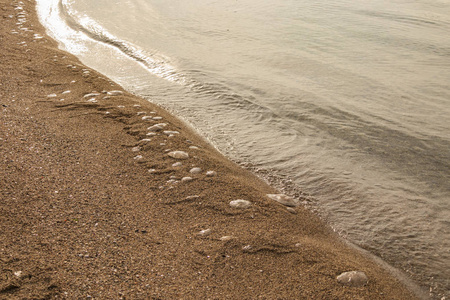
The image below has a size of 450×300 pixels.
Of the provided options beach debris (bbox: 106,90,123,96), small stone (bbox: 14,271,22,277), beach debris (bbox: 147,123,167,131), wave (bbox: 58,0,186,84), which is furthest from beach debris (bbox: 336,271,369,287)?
wave (bbox: 58,0,186,84)

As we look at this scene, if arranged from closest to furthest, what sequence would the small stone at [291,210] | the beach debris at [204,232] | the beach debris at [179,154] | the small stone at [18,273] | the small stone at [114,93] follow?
the small stone at [18,273] → the beach debris at [204,232] → the small stone at [291,210] → the beach debris at [179,154] → the small stone at [114,93]

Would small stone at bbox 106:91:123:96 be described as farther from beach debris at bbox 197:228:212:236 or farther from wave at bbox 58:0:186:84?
beach debris at bbox 197:228:212:236

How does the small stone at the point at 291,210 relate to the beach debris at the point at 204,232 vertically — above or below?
below

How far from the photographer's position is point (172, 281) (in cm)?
190

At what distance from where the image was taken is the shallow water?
300 centimetres

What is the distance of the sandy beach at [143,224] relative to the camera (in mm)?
1884

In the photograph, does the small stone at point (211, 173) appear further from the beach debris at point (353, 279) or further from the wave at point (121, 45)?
the wave at point (121, 45)

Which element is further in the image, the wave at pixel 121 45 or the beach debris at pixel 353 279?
the wave at pixel 121 45

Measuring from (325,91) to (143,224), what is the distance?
3687mm

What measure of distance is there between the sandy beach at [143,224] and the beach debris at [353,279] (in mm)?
28

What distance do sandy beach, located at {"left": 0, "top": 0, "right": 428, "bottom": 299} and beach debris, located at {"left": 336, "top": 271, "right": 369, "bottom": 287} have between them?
3 centimetres

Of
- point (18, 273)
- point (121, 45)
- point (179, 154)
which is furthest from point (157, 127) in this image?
point (121, 45)

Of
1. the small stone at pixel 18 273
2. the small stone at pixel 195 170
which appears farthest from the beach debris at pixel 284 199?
the small stone at pixel 18 273

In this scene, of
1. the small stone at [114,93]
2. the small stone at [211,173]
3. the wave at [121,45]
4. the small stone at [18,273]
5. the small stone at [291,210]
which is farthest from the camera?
the wave at [121,45]
